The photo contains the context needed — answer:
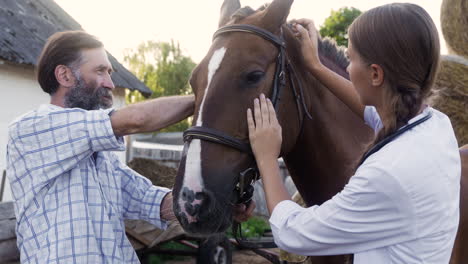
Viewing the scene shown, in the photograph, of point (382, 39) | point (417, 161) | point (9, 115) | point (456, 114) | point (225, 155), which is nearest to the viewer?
point (417, 161)

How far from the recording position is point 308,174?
7.38 ft

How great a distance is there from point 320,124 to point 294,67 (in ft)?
1.01

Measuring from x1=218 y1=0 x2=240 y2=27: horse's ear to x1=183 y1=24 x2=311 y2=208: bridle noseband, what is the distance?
0.90 feet

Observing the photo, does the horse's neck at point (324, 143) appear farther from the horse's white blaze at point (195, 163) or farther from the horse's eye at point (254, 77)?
the horse's white blaze at point (195, 163)

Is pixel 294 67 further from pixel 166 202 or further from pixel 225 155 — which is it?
pixel 166 202

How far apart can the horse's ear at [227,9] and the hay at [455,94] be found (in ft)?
7.06

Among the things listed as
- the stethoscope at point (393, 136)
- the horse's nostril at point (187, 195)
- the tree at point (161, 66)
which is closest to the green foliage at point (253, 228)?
the horse's nostril at point (187, 195)

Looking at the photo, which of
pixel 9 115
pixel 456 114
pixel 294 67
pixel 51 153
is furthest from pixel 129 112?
pixel 9 115

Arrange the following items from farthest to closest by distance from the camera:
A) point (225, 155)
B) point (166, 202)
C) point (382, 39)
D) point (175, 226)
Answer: point (175, 226), point (166, 202), point (225, 155), point (382, 39)

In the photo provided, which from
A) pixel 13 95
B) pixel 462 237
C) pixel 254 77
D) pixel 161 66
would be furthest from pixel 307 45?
pixel 161 66

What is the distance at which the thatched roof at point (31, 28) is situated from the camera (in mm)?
9170

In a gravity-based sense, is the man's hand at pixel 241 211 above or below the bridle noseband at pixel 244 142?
below

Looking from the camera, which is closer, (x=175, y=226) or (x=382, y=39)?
(x=382, y=39)

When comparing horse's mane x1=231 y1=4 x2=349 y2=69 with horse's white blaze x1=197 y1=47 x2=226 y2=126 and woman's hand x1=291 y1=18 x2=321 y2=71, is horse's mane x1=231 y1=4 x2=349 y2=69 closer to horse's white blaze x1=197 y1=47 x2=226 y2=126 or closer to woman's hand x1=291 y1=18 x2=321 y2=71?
woman's hand x1=291 y1=18 x2=321 y2=71
